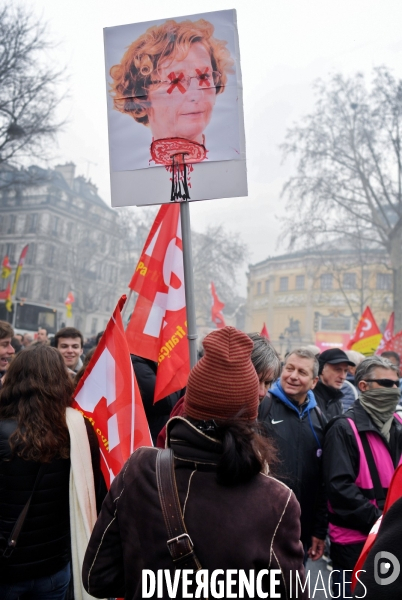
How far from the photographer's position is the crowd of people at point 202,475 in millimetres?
1634

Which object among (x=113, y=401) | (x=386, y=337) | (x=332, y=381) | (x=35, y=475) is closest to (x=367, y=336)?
(x=386, y=337)

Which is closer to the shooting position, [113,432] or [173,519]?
[173,519]

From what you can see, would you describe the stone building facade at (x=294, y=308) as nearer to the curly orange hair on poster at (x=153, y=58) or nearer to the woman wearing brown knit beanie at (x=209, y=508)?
the curly orange hair on poster at (x=153, y=58)

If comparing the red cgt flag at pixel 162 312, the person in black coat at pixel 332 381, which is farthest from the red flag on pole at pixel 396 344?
the red cgt flag at pixel 162 312

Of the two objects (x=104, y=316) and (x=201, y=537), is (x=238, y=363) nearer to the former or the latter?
(x=201, y=537)

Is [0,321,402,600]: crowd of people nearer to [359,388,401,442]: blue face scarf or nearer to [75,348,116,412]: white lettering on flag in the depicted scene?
[359,388,401,442]: blue face scarf

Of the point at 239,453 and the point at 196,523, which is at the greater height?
the point at 239,453

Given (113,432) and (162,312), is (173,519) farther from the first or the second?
(162,312)

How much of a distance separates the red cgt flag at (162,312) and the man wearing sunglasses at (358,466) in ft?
3.60

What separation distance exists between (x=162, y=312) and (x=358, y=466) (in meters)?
1.61

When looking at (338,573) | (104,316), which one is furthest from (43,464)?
(104,316)

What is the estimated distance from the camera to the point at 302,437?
11.7 ft

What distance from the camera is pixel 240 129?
314 centimetres

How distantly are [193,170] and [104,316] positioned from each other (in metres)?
65.3
